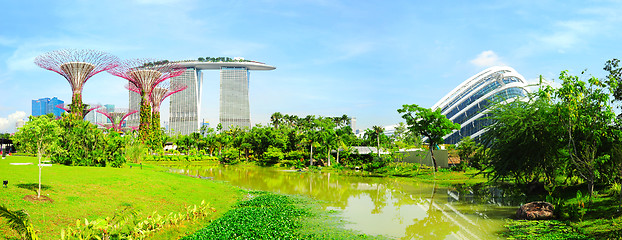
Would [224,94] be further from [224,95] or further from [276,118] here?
[276,118]

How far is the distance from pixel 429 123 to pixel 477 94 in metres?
40.2

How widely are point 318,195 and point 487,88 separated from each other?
5983 cm

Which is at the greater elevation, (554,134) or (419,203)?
(554,134)

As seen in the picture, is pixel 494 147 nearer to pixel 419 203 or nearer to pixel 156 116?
pixel 419 203

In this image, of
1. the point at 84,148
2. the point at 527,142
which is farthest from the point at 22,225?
the point at 84,148

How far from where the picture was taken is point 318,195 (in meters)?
23.5

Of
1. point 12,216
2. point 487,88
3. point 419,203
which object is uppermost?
point 487,88

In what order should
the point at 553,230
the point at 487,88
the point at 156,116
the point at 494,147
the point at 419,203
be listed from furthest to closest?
the point at 487,88 < the point at 156,116 < the point at 494,147 < the point at 419,203 < the point at 553,230

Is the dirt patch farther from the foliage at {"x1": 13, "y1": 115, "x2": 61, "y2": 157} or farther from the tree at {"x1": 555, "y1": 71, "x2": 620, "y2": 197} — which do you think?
the tree at {"x1": 555, "y1": 71, "x2": 620, "y2": 197}

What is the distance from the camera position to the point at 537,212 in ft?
48.3

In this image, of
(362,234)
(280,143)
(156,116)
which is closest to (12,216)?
(362,234)

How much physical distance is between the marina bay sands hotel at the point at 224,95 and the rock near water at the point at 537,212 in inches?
6032

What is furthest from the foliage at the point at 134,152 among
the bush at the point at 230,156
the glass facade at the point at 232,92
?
the glass facade at the point at 232,92

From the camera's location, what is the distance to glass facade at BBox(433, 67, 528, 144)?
223 feet
